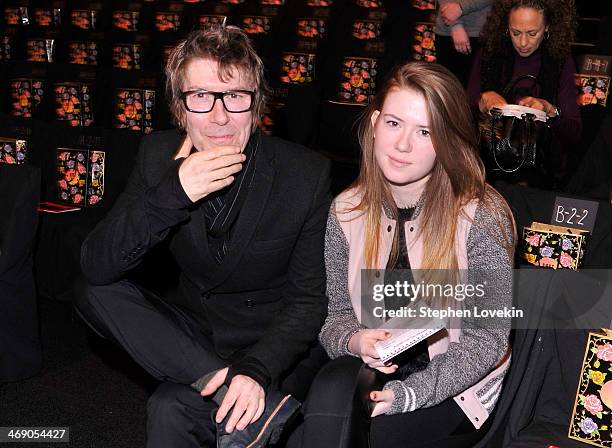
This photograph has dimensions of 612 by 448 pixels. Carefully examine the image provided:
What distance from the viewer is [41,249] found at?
10.3 feet

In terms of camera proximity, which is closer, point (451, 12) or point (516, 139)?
point (516, 139)

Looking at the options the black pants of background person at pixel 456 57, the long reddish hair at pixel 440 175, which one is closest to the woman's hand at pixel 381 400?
the long reddish hair at pixel 440 175

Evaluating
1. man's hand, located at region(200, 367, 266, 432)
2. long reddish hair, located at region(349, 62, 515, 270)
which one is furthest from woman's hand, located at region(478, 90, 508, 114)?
man's hand, located at region(200, 367, 266, 432)

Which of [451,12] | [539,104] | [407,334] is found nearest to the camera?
[407,334]

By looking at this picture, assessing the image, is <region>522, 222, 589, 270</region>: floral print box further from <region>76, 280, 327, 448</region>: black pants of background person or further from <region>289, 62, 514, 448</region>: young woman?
<region>76, 280, 327, 448</region>: black pants of background person

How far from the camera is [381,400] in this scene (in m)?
1.55

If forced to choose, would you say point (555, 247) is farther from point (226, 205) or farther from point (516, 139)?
point (226, 205)

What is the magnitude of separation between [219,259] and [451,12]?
216cm

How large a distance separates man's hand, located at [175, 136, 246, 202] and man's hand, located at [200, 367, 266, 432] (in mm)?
406

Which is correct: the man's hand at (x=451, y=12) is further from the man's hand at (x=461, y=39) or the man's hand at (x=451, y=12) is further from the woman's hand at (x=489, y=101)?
the woman's hand at (x=489, y=101)

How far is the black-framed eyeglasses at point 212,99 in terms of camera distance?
166 cm

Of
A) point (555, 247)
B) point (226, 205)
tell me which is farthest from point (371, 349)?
point (555, 247)

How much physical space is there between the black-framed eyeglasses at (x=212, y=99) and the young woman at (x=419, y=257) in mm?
311

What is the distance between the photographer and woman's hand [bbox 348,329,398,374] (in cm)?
156
